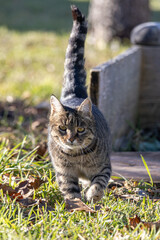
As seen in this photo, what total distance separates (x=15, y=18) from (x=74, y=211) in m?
8.83

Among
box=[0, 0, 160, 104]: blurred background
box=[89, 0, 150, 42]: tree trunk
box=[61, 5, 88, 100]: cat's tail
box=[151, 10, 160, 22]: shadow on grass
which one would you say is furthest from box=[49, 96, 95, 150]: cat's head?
box=[151, 10, 160, 22]: shadow on grass

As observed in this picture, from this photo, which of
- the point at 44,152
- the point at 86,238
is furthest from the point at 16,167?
the point at 86,238

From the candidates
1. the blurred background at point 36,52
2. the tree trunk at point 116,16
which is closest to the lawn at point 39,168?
the blurred background at point 36,52

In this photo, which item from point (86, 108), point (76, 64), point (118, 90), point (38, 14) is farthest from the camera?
point (38, 14)

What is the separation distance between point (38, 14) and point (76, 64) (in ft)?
27.3

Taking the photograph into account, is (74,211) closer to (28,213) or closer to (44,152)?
(28,213)

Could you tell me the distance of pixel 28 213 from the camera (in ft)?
8.75

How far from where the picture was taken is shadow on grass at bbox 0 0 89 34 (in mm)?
9625

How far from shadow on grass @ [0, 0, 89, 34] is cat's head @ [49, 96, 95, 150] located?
243 inches

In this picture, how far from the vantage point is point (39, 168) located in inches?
133

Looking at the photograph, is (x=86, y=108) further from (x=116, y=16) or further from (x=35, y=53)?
(x=116, y=16)

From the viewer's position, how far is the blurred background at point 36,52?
589 cm

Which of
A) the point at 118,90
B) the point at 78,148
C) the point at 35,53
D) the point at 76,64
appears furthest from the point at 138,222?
the point at 35,53

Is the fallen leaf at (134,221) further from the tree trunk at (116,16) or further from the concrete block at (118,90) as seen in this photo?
the tree trunk at (116,16)
